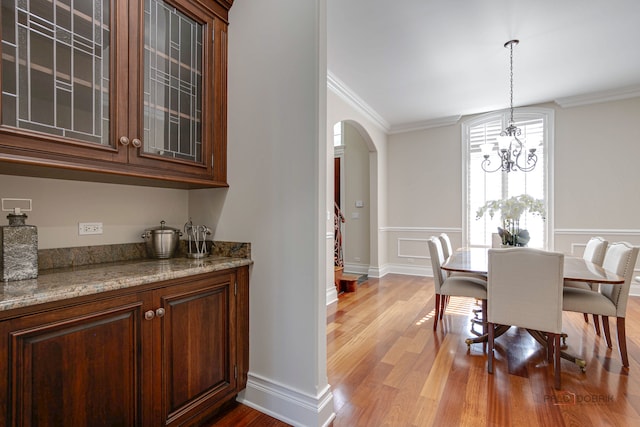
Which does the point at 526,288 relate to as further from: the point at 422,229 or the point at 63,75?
the point at 422,229

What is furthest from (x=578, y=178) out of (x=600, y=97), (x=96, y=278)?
(x=96, y=278)

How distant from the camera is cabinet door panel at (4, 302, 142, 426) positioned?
102cm

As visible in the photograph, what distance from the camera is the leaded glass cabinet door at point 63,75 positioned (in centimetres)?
115

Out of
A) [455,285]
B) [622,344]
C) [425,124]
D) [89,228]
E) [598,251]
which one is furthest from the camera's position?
[425,124]

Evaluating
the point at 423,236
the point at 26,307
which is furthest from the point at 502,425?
the point at 423,236

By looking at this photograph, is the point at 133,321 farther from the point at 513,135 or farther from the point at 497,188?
the point at 497,188

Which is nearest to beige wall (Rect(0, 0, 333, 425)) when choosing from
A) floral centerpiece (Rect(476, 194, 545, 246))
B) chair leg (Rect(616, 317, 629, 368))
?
chair leg (Rect(616, 317, 629, 368))

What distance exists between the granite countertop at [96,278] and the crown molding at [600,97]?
Result: 5251 mm

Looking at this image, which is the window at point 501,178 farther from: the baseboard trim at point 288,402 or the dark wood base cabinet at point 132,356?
the dark wood base cabinet at point 132,356

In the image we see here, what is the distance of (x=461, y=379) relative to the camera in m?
2.10

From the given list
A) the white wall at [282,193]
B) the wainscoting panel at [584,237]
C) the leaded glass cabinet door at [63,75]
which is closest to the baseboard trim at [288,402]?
the white wall at [282,193]

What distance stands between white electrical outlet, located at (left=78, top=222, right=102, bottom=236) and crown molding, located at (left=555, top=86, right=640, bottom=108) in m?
5.82

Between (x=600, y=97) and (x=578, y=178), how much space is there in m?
1.16

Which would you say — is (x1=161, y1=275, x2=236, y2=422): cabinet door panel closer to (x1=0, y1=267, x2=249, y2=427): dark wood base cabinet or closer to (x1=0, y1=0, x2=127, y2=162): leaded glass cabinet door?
(x1=0, y1=267, x2=249, y2=427): dark wood base cabinet
